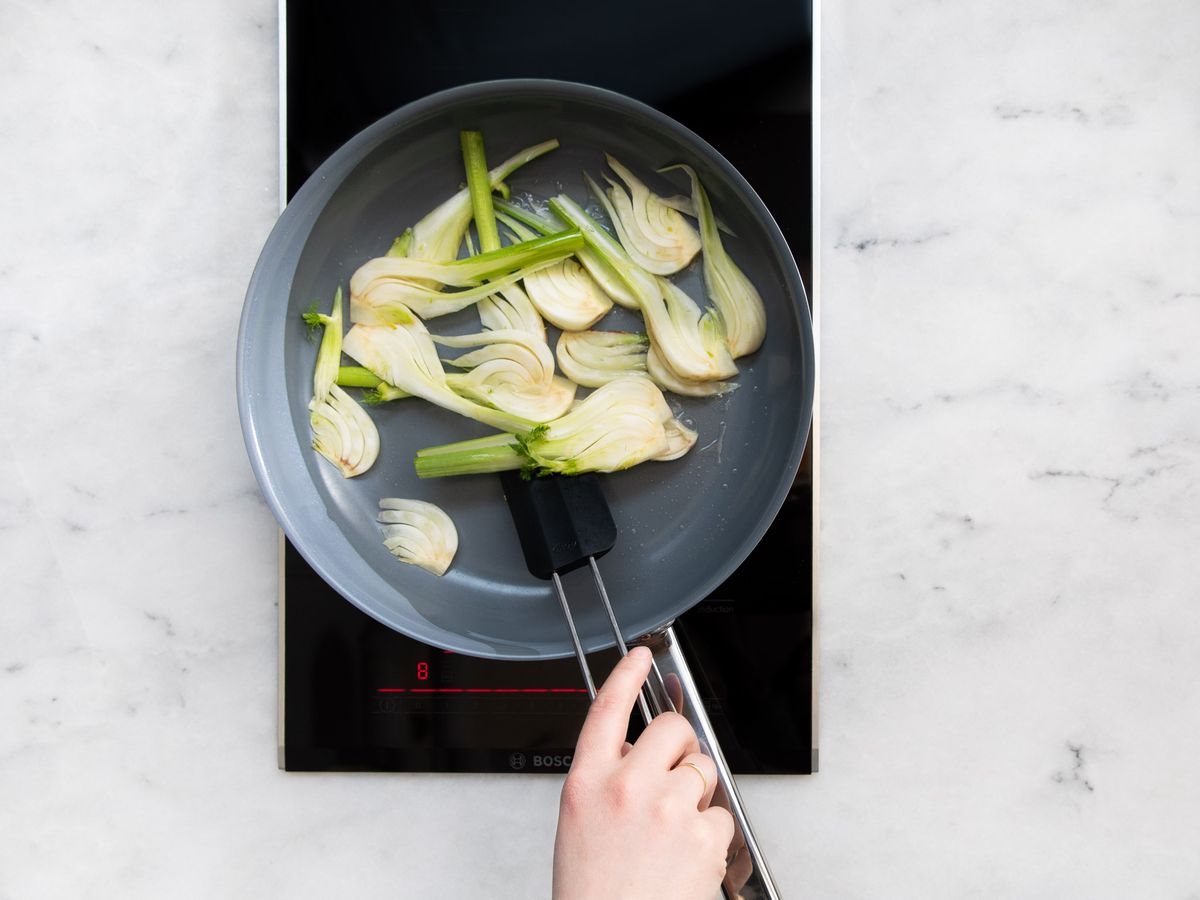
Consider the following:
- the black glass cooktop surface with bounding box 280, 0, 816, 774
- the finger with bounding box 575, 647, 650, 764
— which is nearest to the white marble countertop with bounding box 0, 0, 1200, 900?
the black glass cooktop surface with bounding box 280, 0, 816, 774

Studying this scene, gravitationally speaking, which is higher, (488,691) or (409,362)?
(409,362)

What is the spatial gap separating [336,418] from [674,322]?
286mm

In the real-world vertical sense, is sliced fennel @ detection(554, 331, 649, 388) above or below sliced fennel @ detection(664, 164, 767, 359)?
below

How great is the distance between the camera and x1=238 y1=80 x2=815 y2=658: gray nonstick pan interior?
666 mm

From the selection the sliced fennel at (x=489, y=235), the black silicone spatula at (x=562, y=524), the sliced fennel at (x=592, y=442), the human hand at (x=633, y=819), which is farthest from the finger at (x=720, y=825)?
the sliced fennel at (x=489, y=235)

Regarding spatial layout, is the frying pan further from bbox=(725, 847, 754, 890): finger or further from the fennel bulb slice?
bbox=(725, 847, 754, 890): finger

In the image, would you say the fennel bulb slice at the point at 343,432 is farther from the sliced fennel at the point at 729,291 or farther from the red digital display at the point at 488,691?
the sliced fennel at the point at 729,291

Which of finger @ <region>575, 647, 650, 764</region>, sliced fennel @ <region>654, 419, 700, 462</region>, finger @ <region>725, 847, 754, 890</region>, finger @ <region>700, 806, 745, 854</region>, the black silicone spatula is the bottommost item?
finger @ <region>725, 847, 754, 890</region>

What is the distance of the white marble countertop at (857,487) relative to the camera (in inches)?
28.1

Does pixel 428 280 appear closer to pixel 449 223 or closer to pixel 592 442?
pixel 449 223

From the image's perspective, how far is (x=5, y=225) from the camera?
74 cm

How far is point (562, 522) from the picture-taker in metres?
0.65

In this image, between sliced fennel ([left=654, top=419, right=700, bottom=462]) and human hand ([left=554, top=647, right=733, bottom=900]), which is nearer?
human hand ([left=554, top=647, right=733, bottom=900])

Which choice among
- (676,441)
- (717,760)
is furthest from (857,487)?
(717,760)
